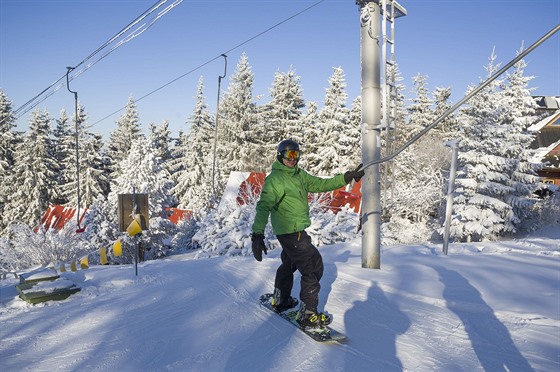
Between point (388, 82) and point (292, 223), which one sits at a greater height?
point (388, 82)

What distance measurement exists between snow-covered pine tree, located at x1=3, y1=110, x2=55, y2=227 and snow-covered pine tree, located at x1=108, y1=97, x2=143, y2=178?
9507mm

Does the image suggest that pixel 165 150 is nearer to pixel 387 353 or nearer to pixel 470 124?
pixel 470 124

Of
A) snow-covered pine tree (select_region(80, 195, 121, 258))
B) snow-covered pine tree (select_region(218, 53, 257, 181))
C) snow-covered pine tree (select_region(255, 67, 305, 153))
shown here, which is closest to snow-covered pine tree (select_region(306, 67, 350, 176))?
snow-covered pine tree (select_region(255, 67, 305, 153))

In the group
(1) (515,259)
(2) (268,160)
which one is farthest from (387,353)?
(2) (268,160)

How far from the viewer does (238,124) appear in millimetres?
43156

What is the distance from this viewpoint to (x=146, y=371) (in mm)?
3293

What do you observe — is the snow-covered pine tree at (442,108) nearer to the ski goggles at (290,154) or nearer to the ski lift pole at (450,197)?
the ski lift pole at (450,197)

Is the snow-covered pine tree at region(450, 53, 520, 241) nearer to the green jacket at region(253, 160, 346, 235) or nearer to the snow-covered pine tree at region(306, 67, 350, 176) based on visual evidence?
the snow-covered pine tree at region(306, 67, 350, 176)

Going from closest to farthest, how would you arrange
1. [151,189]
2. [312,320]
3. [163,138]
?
[312,320] → [151,189] → [163,138]

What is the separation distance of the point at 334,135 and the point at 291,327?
33451mm

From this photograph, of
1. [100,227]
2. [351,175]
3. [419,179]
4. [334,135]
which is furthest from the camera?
[334,135]

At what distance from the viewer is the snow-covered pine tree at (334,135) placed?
120 feet

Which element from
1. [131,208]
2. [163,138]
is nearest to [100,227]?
[131,208]

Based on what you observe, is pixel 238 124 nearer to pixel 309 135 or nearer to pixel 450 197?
pixel 309 135
